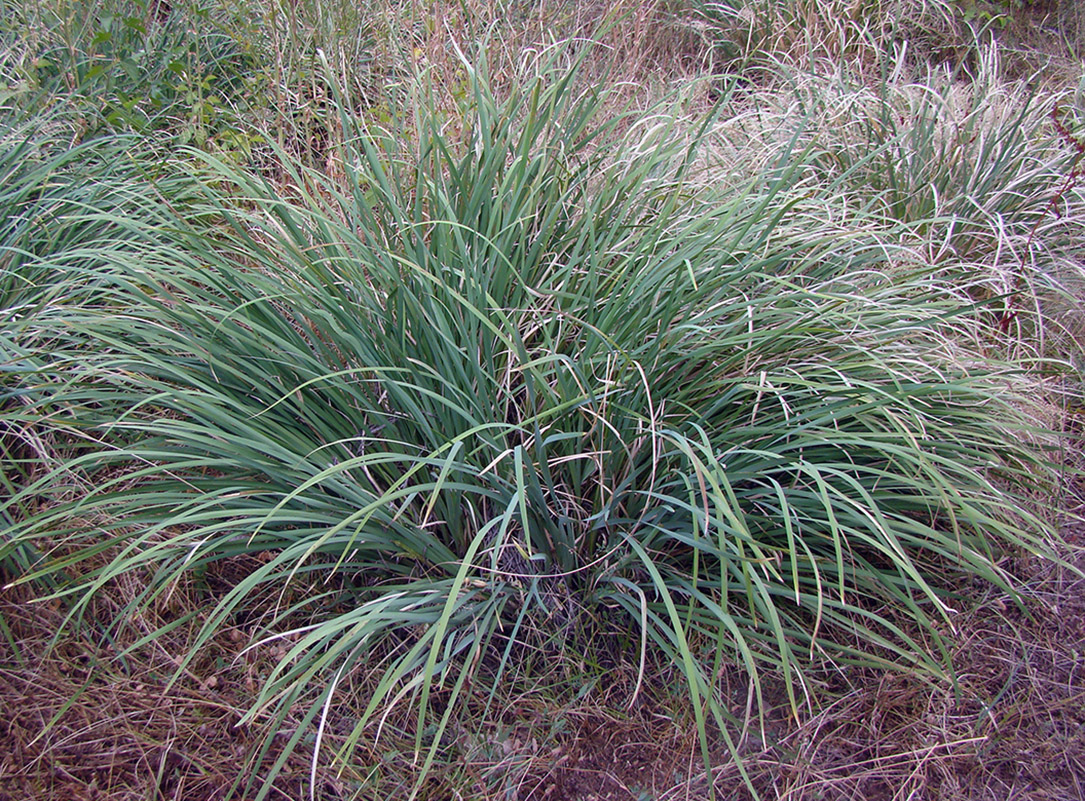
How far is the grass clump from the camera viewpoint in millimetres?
1832

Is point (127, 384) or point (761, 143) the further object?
point (761, 143)

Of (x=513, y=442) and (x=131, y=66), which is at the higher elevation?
(x=131, y=66)

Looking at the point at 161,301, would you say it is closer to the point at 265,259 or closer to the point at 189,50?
the point at 265,259

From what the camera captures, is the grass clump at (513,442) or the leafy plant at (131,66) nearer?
the grass clump at (513,442)

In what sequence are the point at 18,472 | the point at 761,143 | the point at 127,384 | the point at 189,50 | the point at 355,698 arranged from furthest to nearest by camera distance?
the point at 189,50 → the point at 761,143 → the point at 18,472 → the point at 127,384 → the point at 355,698

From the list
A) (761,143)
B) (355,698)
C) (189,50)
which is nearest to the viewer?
(355,698)

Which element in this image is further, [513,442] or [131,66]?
[131,66]

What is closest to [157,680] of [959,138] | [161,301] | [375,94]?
[161,301]

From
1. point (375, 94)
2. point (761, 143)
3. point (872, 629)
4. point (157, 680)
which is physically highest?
point (761, 143)

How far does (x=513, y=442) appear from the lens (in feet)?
6.90

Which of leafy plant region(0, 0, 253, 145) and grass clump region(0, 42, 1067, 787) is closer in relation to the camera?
grass clump region(0, 42, 1067, 787)

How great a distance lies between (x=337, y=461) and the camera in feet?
6.47

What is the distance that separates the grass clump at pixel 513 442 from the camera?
6.01ft

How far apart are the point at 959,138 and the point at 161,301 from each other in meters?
3.03
